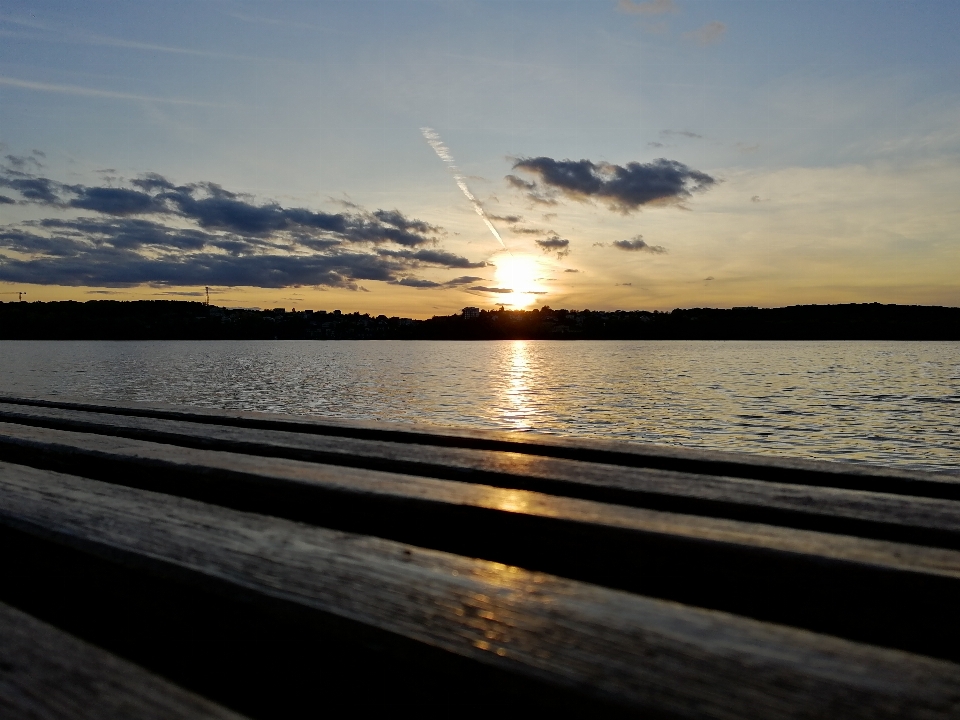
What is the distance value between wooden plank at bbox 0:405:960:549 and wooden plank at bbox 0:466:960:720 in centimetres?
80

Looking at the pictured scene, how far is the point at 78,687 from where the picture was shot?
3.27 feet

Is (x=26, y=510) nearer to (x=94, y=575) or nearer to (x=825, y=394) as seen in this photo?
(x=94, y=575)

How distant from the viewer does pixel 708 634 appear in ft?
3.44

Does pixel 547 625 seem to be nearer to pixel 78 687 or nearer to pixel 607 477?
pixel 78 687

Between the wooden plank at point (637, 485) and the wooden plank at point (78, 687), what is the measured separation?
1.38m

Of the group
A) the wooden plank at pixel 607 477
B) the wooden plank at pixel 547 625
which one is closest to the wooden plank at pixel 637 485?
the wooden plank at pixel 607 477

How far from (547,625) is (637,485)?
1155mm

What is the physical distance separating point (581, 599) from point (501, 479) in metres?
1.14

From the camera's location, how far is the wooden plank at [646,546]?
4.29 ft

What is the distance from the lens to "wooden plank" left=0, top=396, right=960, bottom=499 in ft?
7.64

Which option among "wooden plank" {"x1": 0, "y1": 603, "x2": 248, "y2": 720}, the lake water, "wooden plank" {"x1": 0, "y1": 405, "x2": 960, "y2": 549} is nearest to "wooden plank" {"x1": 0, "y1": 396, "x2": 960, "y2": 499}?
"wooden plank" {"x1": 0, "y1": 405, "x2": 960, "y2": 549}

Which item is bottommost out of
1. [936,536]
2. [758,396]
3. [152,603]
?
[758,396]

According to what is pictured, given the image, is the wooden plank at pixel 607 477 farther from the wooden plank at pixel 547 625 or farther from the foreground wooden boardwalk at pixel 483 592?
the wooden plank at pixel 547 625

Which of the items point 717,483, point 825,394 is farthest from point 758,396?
point 717,483
